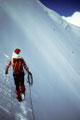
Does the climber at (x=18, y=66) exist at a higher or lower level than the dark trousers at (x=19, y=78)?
higher

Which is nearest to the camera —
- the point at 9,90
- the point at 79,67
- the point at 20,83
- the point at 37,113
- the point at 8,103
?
the point at 20,83

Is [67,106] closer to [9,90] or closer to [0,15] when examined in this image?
[9,90]

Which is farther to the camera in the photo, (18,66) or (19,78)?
(19,78)

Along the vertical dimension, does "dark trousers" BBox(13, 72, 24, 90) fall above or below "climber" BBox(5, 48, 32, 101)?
below

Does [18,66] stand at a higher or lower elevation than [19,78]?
higher

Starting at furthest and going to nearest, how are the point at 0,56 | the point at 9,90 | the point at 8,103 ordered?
1. the point at 0,56
2. the point at 9,90
3. the point at 8,103

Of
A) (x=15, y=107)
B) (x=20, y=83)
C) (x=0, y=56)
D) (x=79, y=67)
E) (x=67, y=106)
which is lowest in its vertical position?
(x=79, y=67)

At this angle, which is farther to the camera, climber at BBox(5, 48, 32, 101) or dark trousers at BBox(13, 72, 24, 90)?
dark trousers at BBox(13, 72, 24, 90)

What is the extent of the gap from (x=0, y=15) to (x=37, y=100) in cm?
859

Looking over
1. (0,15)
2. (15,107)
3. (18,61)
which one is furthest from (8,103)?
(0,15)

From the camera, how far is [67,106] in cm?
1238

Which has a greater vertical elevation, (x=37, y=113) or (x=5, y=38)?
(x=5, y=38)

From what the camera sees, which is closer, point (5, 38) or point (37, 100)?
point (37, 100)

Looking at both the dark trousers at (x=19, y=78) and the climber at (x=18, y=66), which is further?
the dark trousers at (x=19, y=78)
